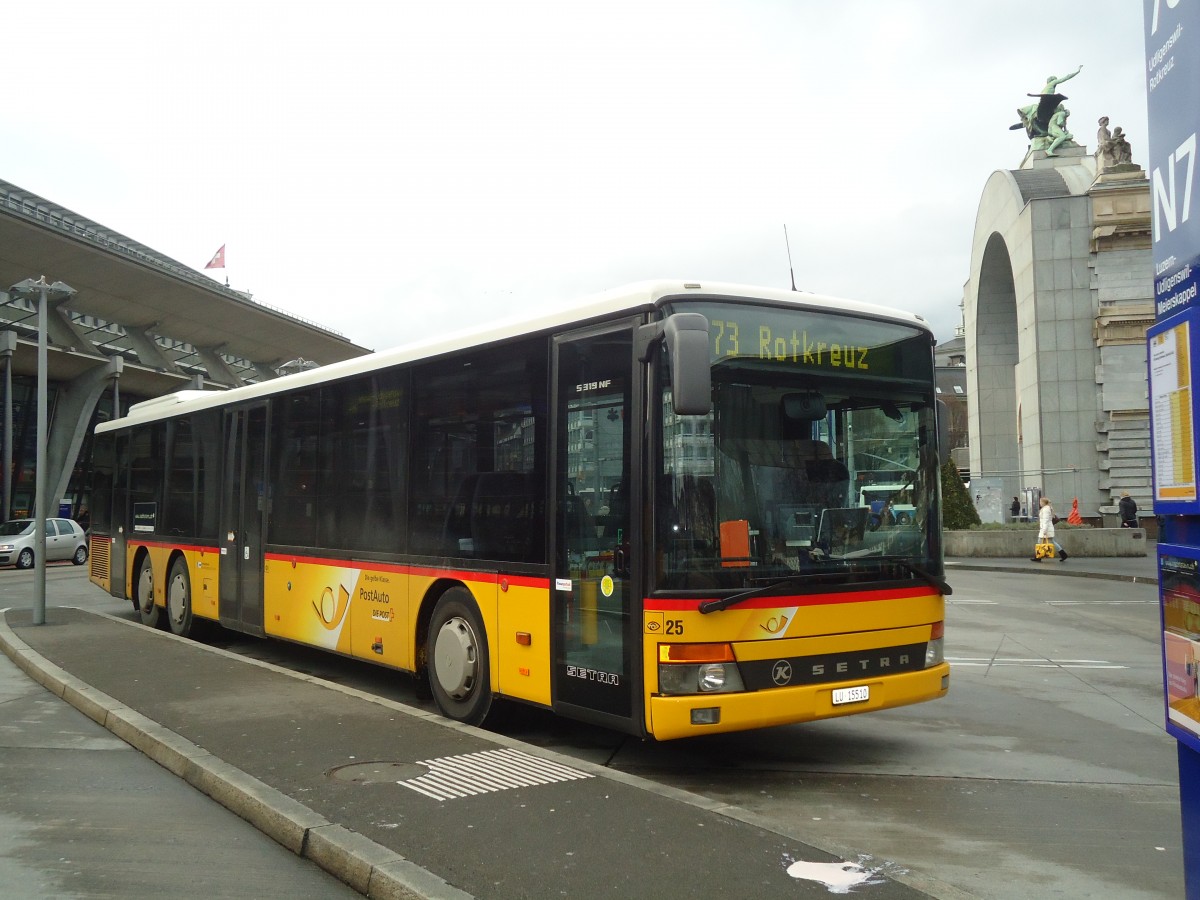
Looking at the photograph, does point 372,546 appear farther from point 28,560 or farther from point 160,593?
point 28,560

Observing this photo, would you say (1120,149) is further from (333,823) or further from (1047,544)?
(333,823)

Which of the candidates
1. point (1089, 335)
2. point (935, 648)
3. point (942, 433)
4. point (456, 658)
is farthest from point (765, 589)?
point (1089, 335)

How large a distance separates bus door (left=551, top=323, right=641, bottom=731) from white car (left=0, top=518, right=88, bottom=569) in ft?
105

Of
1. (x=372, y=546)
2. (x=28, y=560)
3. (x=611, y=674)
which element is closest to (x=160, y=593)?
(x=372, y=546)

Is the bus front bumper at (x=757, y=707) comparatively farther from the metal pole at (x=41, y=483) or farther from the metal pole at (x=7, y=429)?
the metal pole at (x=7, y=429)

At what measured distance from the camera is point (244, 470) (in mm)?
12438

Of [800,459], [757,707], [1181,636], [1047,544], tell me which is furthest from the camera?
[1047,544]

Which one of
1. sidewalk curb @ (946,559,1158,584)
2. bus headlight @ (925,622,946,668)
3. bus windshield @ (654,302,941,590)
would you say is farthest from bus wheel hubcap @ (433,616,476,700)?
sidewalk curb @ (946,559,1158,584)

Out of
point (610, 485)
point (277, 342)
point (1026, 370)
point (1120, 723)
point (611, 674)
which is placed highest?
point (277, 342)

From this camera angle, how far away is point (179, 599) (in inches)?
569

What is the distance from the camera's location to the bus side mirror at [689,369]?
5918 millimetres

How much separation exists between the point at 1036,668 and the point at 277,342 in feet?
183

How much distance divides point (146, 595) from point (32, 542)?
21.8m

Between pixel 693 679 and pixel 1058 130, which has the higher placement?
pixel 1058 130
